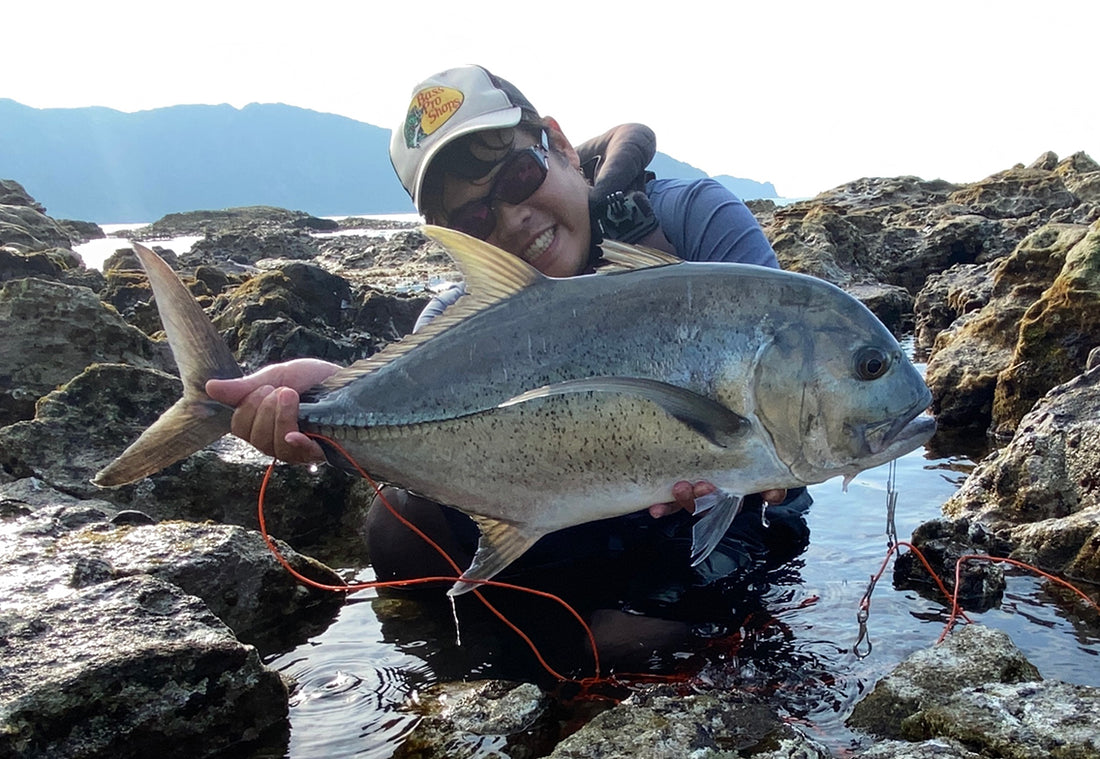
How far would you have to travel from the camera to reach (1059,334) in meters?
5.78

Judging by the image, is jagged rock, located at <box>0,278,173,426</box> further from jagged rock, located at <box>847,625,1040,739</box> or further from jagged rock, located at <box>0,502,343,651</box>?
jagged rock, located at <box>847,625,1040,739</box>

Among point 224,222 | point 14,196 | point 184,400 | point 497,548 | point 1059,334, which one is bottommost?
point 497,548

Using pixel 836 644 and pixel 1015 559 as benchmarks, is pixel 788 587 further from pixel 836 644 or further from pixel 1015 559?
pixel 1015 559

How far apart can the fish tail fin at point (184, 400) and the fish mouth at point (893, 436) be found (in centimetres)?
212

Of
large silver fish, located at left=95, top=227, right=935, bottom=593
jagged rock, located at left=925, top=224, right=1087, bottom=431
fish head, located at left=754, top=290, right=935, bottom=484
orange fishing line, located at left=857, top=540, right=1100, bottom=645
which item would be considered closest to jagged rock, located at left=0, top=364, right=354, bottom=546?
large silver fish, located at left=95, top=227, right=935, bottom=593

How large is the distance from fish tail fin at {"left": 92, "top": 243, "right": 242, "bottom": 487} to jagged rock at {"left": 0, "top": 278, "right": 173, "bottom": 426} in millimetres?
3566

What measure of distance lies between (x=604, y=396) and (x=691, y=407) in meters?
0.27

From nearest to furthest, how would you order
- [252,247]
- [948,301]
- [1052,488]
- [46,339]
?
[1052,488] < [46,339] < [948,301] < [252,247]

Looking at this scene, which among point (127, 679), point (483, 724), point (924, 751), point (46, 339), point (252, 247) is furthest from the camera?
point (252, 247)

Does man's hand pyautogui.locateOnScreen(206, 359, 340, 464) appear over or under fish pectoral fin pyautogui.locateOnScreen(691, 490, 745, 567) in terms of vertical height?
over

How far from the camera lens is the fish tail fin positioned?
9.04 feet

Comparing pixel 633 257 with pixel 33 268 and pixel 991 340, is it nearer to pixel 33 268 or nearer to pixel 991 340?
pixel 991 340

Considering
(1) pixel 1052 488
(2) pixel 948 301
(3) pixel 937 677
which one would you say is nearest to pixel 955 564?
(1) pixel 1052 488

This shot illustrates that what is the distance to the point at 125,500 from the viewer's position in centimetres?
432
